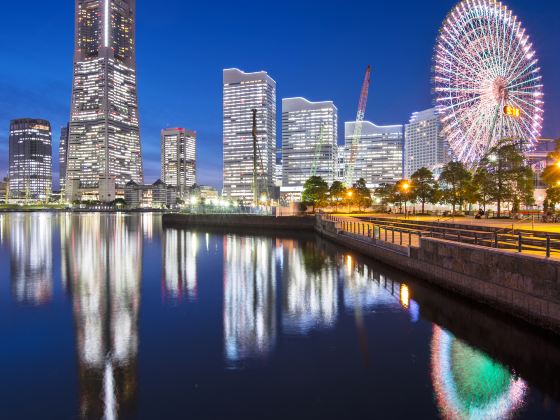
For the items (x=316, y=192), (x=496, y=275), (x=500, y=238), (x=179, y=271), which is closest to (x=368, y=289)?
(x=500, y=238)

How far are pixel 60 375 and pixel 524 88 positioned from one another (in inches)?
2393

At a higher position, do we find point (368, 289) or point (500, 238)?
point (500, 238)

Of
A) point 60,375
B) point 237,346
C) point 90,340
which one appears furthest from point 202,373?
point 90,340

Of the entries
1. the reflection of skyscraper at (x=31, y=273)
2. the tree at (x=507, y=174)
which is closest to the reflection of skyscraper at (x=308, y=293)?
the reflection of skyscraper at (x=31, y=273)

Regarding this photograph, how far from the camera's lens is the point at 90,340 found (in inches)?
634

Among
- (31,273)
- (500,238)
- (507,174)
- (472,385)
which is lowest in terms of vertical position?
(31,273)

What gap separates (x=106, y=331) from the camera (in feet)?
56.3

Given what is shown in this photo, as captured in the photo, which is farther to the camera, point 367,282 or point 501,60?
point 501,60

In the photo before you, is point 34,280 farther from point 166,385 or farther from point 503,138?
point 503,138

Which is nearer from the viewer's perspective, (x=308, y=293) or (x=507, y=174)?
(x=308, y=293)

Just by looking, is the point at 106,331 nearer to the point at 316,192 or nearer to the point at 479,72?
the point at 479,72

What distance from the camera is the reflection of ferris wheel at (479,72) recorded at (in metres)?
54.9

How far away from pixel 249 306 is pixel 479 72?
4826 centimetres

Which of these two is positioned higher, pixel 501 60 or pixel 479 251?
pixel 501 60
